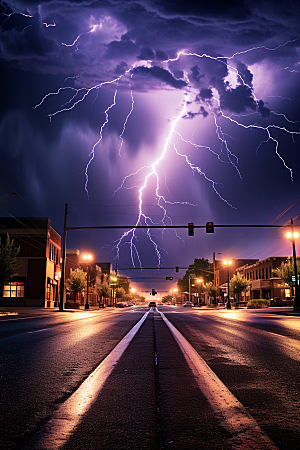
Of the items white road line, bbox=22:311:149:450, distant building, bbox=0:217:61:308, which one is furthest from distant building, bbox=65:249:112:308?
white road line, bbox=22:311:149:450

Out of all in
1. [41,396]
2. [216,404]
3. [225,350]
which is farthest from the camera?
[225,350]

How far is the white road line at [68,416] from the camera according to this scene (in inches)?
108

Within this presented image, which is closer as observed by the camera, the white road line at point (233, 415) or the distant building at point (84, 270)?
the white road line at point (233, 415)

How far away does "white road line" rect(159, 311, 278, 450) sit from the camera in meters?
2.75

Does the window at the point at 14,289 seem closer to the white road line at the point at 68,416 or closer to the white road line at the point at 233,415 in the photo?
the white road line at the point at 68,416

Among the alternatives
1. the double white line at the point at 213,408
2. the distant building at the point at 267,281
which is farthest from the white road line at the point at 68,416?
the distant building at the point at 267,281

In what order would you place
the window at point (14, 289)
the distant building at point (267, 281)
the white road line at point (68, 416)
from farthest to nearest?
the distant building at point (267, 281)
the window at point (14, 289)
the white road line at point (68, 416)

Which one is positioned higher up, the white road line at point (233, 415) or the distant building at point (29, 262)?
the distant building at point (29, 262)

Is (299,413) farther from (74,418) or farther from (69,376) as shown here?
(69,376)

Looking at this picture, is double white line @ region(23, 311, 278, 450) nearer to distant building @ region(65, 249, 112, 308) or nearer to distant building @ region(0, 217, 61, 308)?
distant building @ region(0, 217, 61, 308)

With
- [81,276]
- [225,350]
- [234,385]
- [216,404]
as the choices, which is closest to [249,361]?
[225,350]

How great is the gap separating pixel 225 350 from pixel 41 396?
4862mm

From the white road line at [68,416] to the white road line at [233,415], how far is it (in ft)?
4.15

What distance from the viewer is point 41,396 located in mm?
4113
